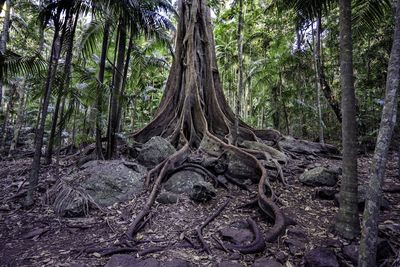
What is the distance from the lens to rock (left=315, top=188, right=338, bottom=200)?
5.03 m

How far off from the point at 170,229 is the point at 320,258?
2225 mm

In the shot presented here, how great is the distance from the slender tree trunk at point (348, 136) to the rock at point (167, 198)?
2813mm

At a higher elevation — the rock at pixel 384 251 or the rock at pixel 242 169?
the rock at pixel 242 169

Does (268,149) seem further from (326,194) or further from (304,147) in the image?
(326,194)

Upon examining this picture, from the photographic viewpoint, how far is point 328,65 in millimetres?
13852

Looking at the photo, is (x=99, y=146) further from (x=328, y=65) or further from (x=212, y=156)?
(x=328, y=65)

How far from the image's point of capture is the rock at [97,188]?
15.8 ft

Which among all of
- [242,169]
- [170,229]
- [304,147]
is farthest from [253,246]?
[304,147]

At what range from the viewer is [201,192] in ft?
16.5

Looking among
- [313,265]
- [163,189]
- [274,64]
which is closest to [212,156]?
[163,189]

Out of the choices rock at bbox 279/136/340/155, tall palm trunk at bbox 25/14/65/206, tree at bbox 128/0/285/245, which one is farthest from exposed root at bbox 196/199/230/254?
rock at bbox 279/136/340/155

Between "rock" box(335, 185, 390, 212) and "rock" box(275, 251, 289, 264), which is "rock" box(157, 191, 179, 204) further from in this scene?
"rock" box(335, 185, 390, 212)

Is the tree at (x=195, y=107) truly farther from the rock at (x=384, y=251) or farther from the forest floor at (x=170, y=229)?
the rock at (x=384, y=251)

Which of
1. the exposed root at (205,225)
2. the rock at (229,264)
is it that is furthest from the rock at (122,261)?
the rock at (229,264)
